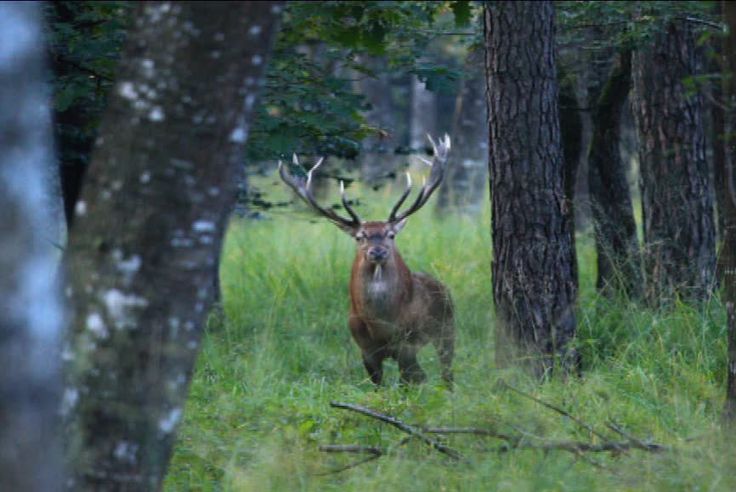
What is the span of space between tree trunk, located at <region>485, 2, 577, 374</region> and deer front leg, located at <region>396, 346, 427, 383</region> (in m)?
1.10

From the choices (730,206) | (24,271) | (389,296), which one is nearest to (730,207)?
(730,206)

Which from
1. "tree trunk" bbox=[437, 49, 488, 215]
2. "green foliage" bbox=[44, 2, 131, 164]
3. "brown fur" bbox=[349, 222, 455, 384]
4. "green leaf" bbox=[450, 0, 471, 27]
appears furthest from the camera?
"tree trunk" bbox=[437, 49, 488, 215]

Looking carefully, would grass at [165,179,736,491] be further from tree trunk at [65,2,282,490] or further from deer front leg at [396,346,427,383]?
tree trunk at [65,2,282,490]

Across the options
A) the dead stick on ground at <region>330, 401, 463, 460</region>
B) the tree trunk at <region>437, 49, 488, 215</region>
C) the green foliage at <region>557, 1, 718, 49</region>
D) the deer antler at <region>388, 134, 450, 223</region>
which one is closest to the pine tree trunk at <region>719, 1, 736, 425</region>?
the dead stick on ground at <region>330, 401, 463, 460</region>

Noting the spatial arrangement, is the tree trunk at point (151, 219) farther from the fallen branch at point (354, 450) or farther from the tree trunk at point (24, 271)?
the fallen branch at point (354, 450)

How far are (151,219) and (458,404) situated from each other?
8.61 feet

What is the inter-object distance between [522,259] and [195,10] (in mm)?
3934

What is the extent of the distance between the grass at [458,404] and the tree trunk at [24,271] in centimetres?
170

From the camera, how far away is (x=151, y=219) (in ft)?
11.6

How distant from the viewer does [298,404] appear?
6676 mm

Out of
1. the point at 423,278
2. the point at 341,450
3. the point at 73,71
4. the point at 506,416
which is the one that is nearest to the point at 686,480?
the point at 506,416

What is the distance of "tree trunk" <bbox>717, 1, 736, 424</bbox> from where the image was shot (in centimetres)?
489

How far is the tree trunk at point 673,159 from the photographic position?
29.5 feet

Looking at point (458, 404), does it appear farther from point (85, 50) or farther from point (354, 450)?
point (85, 50)
